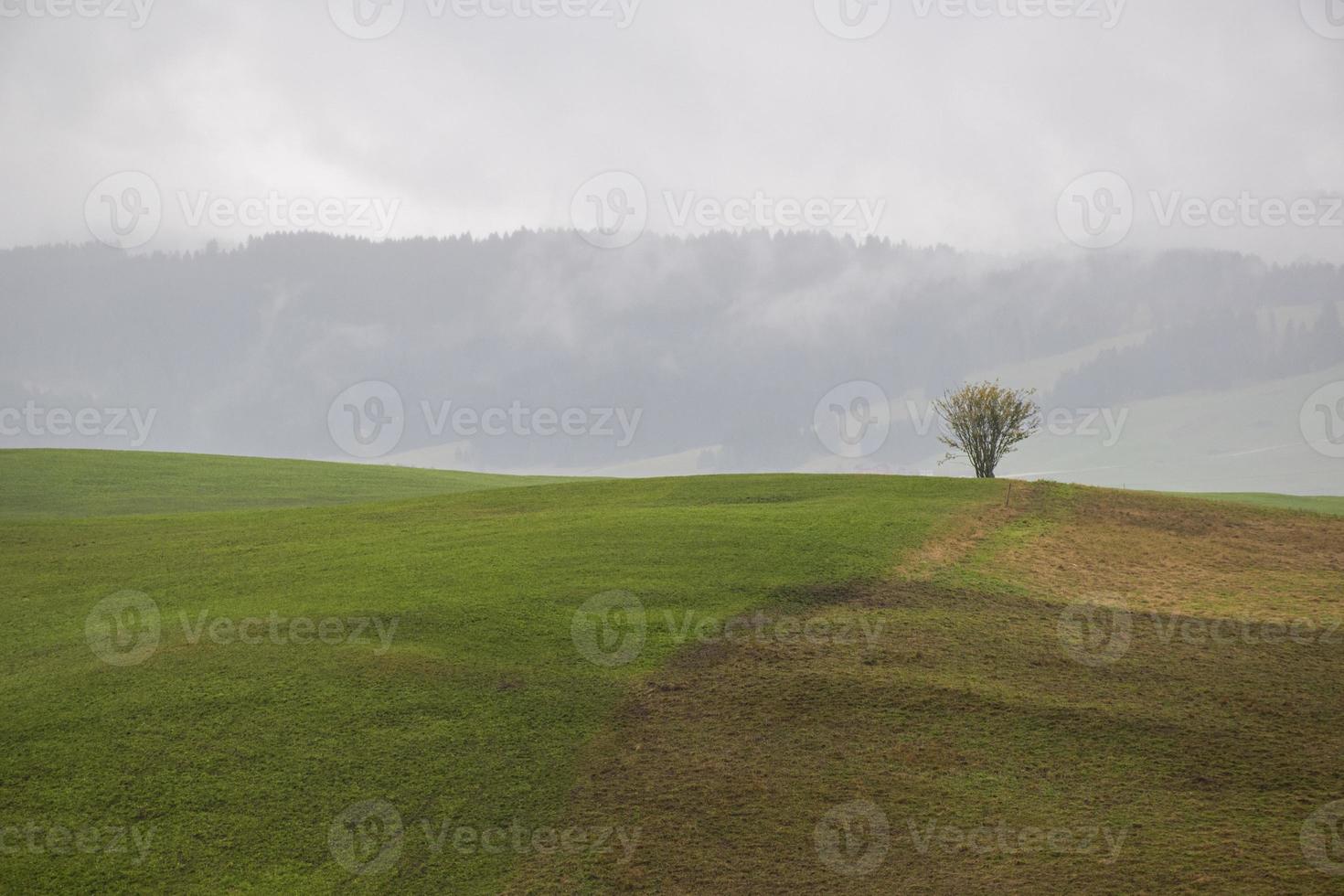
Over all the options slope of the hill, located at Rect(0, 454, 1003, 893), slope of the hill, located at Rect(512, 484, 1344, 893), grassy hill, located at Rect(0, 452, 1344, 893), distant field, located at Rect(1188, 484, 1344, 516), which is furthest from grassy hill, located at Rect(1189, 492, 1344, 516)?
slope of the hill, located at Rect(512, 484, 1344, 893)

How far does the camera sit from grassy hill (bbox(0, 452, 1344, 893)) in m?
12.3

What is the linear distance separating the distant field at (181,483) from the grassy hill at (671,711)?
16.3 m

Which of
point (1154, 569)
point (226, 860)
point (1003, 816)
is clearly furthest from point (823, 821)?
point (1154, 569)

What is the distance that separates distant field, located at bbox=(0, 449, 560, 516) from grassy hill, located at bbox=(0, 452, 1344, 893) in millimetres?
16257

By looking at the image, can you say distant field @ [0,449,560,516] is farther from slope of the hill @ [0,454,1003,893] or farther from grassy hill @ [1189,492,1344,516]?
grassy hill @ [1189,492,1344,516]

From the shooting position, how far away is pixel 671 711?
15742 millimetres

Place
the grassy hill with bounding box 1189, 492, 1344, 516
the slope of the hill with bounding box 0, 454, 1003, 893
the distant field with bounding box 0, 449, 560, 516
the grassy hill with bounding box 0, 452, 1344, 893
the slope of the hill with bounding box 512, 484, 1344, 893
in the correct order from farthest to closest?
the grassy hill with bounding box 1189, 492, 1344, 516 < the distant field with bounding box 0, 449, 560, 516 < the slope of the hill with bounding box 0, 454, 1003, 893 < the grassy hill with bounding box 0, 452, 1344, 893 < the slope of the hill with bounding box 512, 484, 1344, 893

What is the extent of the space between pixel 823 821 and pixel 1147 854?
3.95 m

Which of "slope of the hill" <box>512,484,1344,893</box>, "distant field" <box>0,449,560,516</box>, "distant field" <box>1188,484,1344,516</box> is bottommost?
"slope of the hill" <box>512,484,1344,893</box>

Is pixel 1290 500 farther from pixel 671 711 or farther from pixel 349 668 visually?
pixel 349 668

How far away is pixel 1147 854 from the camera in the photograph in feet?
38.6

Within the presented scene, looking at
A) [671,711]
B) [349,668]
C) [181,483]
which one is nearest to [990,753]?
[671,711]

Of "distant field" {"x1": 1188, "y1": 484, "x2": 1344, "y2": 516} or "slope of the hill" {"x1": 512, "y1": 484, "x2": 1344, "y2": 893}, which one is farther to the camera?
"distant field" {"x1": 1188, "y1": 484, "x2": 1344, "y2": 516}

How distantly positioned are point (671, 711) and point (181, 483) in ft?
134
